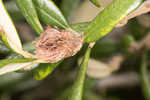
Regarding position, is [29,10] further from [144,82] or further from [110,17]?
[144,82]

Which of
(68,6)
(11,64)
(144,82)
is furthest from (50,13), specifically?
(144,82)

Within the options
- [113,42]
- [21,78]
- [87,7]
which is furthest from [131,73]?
[21,78]

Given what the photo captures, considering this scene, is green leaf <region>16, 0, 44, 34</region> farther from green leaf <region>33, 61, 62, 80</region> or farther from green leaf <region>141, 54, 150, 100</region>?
green leaf <region>141, 54, 150, 100</region>

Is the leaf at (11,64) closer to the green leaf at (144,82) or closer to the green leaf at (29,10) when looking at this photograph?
the green leaf at (29,10)

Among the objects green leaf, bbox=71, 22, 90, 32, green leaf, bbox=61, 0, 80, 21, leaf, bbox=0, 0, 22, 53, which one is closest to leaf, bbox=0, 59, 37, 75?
leaf, bbox=0, 0, 22, 53

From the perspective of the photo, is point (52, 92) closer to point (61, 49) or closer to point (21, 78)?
point (21, 78)

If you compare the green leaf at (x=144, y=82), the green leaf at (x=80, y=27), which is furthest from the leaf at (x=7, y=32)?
the green leaf at (x=144, y=82)

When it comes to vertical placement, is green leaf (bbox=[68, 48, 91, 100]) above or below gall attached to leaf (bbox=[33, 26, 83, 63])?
below
